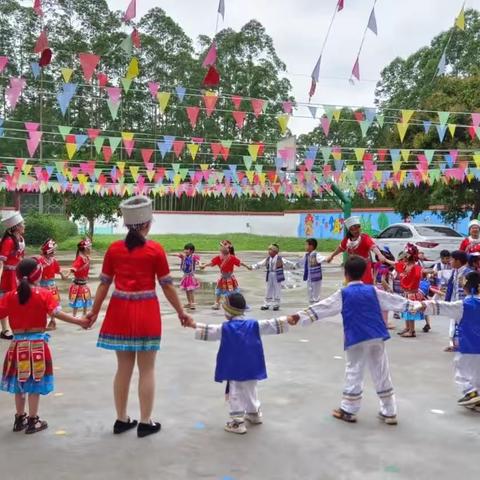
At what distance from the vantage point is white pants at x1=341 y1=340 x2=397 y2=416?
179 inches

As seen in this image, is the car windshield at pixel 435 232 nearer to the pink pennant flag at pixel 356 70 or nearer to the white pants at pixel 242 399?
the pink pennant flag at pixel 356 70

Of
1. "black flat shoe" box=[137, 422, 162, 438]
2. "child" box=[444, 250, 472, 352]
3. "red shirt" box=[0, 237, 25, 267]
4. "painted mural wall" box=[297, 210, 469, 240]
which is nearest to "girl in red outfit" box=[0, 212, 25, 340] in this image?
"red shirt" box=[0, 237, 25, 267]

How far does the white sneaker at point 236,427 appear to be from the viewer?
4273 mm

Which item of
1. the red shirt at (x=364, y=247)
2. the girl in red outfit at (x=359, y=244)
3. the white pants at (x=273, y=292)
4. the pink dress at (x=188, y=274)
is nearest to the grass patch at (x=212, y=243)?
the pink dress at (x=188, y=274)

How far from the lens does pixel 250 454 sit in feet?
12.7

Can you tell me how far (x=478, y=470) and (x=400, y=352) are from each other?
347cm

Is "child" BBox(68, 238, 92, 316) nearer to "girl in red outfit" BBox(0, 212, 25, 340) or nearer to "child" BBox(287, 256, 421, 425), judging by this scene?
"girl in red outfit" BBox(0, 212, 25, 340)

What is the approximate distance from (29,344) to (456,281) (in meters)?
4.90

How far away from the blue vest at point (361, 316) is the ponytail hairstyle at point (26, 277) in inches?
93.8

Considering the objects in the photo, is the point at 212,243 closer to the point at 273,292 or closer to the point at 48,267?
the point at 273,292

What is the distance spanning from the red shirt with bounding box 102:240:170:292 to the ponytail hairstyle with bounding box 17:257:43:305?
0.56m

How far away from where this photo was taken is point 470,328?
15.9 feet

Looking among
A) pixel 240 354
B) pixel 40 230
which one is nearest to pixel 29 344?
pixel 240 354

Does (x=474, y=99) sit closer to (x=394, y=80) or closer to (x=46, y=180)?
(x=46, y=180)
